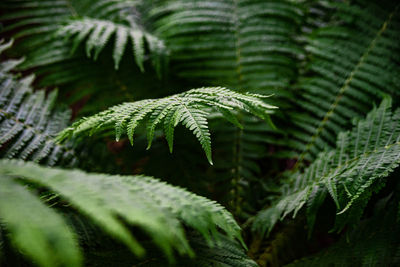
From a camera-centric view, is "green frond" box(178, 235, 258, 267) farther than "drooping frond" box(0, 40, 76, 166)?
No

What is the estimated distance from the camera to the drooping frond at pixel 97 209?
35cm

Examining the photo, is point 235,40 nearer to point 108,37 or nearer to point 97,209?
point 108,37

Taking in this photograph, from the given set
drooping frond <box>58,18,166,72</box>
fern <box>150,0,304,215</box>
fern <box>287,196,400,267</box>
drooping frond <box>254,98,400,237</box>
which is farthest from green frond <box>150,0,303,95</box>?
fern <box>287,196,400,267</box>

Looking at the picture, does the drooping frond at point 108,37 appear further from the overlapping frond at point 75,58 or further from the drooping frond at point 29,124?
the drooping frond at point 29,124

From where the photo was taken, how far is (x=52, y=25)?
1267 millimetres

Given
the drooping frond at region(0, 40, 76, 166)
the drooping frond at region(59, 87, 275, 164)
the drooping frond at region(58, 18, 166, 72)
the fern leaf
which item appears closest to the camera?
the fern leaf

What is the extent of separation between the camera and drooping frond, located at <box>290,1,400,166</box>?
1.19m

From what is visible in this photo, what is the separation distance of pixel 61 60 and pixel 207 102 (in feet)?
2.77

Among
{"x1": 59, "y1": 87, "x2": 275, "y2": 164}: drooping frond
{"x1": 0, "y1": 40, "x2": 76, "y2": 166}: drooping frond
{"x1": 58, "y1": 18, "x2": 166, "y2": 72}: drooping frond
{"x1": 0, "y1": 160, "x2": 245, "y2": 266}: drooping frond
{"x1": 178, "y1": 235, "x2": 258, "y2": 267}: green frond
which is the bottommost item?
{"x1": 178, "y1": 235, "x2": 258, "y2": 267}: green frond

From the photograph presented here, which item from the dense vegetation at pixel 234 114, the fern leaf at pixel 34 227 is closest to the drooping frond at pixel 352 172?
the dense vegetation at pixel 234 114

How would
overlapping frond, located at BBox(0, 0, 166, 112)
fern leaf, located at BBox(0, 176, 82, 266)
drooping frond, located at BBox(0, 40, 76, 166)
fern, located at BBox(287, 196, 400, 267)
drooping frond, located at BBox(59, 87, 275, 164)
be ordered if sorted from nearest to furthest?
fern leaf, located at BBox(0, 176, 82, 266)
drooping frond, located at BBox(59, 87, 275, 164)
fern, located at BBox(287, 196, 400, 267)
drooping frond, located at BBox(0, 40, 76, 166)
overlapping frond, located at BBox(0, 0, 166, 112)

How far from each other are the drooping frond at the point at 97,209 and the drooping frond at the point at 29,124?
481 millimetres

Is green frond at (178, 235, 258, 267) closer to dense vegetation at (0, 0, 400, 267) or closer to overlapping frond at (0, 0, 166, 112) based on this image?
dense vegetation at (0, 0, 400, 267)

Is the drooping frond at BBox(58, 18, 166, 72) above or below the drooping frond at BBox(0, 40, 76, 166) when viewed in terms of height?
above
